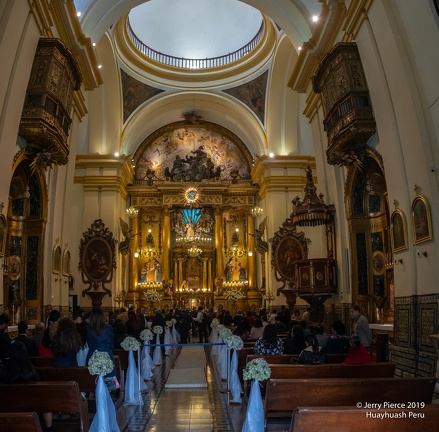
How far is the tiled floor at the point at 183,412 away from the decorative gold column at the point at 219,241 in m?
14.6

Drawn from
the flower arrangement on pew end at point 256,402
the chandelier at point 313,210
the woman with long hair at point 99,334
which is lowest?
the flower arrangement on pew end at point 256,402

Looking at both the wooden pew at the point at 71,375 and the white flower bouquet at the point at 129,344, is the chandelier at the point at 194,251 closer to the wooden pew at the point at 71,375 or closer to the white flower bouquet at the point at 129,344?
the white flower bouquet at the point at 129,344

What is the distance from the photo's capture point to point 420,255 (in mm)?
7039

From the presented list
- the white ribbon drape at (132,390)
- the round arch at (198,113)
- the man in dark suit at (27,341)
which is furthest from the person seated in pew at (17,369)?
the round arch at (198,113)

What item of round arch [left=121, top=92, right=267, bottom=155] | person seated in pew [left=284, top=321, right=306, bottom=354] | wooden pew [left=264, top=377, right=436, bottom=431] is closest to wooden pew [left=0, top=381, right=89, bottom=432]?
wooden pew [left=264, top=377, right=436, bottom=431]

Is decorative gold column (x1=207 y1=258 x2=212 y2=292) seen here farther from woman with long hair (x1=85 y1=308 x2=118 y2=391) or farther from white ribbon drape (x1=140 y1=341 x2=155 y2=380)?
woman with long hair (x1=85 y1=308 x2=118 y2=391)

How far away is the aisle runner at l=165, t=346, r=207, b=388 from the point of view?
7.82 metres

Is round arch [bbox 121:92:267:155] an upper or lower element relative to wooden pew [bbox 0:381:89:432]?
upper

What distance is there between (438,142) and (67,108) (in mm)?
6839

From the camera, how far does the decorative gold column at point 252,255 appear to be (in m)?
22.1

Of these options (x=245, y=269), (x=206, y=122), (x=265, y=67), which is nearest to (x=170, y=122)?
(x=206, y=122)

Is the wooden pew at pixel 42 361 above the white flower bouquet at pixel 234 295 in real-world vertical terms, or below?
below

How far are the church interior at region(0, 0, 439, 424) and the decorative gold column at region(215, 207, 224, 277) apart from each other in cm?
6

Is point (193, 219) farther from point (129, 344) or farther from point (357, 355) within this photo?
point (357, 355)
